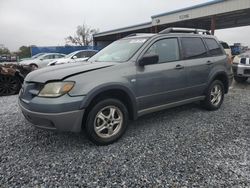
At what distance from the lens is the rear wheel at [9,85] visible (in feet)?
23.6

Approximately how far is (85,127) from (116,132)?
1.75 feet

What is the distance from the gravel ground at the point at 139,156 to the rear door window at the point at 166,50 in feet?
4.20

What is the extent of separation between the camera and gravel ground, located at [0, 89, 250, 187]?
2.45 m

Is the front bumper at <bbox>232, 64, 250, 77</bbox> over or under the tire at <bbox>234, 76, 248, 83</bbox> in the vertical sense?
over

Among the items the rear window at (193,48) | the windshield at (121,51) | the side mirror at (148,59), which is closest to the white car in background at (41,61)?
the windshield at (121,51)

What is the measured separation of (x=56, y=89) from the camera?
2879 millimetres

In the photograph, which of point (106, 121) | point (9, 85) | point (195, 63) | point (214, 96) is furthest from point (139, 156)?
point (9, 85)

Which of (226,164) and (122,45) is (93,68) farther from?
(226,164)

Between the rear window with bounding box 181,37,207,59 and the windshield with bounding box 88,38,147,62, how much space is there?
96cm

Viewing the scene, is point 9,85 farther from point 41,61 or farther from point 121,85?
point 41,61

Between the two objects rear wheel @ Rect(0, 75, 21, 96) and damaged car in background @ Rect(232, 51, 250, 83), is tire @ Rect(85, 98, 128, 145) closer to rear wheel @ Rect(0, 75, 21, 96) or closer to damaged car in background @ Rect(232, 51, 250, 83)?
rear wheel @ Rect(0, 75, 21, 96)

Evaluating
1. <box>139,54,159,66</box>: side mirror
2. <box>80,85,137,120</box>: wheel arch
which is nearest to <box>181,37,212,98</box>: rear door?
<box>139,54,159,66</box>: side mirror

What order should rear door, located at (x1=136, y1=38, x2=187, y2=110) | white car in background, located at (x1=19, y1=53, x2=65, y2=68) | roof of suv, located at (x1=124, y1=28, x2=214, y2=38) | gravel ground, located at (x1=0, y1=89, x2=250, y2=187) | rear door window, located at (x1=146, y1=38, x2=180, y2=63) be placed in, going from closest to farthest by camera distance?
gravel ground, located at (x1=0, y1=89, x2=250, y2=187) < rear door, located at (x1=136, y1=38, x2=187, y2=110) < rear door window, located at (x1=146, y1=38, x2=180, y2=63) < roof of suv, located at (x1=124, y1=28, x2=214, y2=38) < white car in background, located at (x1=19, y1=53, x2=65, y2=68)

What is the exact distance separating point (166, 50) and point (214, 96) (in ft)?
6.20
